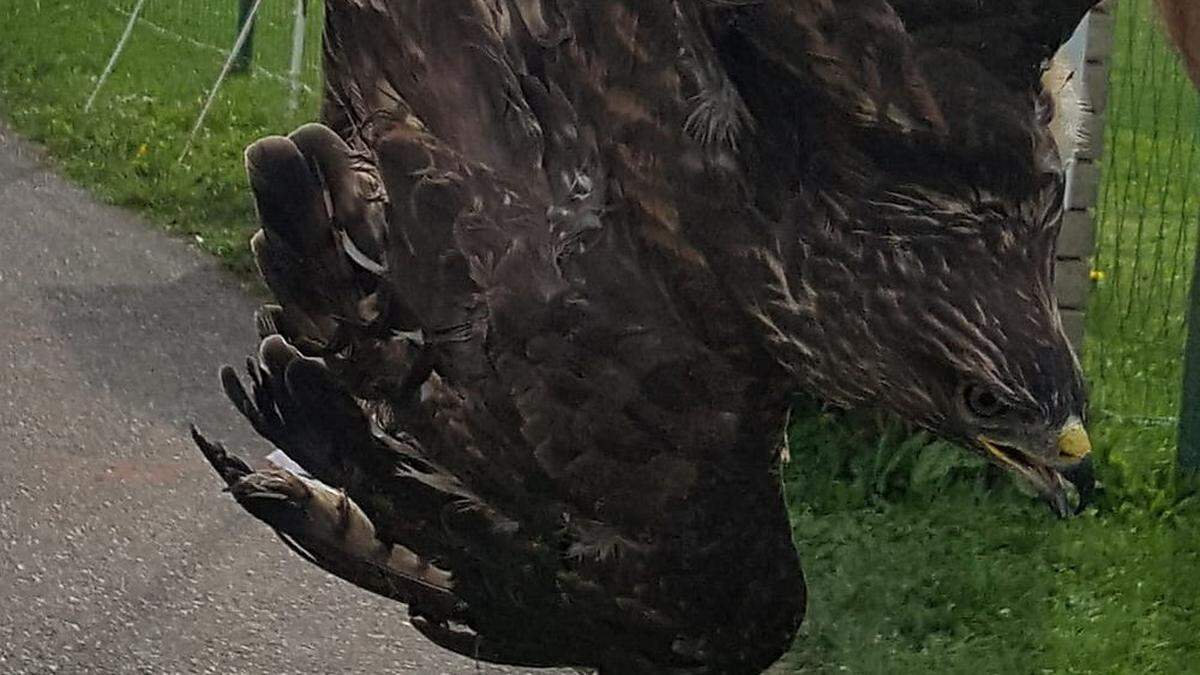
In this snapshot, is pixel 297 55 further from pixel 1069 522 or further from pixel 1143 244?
pixel 1069 522

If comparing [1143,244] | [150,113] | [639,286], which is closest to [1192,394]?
[1143,244]

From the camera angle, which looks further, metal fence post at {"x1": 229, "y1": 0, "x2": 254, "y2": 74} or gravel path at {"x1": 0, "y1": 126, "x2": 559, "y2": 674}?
metal fence post at {"x1": 229, "y1": 0, "x2": 254, "y2": 74}

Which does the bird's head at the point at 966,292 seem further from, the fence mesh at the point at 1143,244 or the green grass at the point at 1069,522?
the fence mesh at the point at 1143,244

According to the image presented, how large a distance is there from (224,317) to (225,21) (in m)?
2.87

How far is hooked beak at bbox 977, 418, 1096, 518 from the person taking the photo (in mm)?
1233

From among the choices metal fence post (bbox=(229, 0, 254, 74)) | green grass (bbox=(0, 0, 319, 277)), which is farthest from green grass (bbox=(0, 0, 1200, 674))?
metal fence post (bbox=(229, 0, 254, 74))

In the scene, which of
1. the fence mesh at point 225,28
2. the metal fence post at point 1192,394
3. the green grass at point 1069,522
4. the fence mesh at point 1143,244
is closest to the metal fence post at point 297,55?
the fence mesh at point 225,28

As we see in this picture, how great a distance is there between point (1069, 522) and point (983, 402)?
2456 mm

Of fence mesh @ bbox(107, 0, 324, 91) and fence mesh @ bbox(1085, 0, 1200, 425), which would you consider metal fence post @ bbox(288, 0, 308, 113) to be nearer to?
fence mesh @ bbox(107, 0, 324, 91)

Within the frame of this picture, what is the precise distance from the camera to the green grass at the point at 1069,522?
11.1ft

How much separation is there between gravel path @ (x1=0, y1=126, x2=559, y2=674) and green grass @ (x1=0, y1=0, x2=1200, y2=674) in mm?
837

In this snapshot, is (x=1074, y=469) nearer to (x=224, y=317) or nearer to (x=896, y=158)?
(x=896, y=158)

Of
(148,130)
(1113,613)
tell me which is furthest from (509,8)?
(148,130)

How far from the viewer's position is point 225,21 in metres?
7.95
